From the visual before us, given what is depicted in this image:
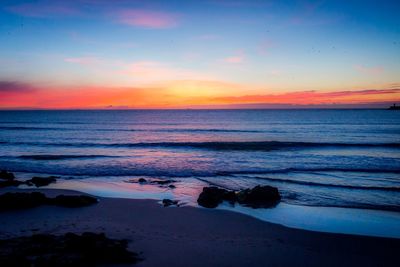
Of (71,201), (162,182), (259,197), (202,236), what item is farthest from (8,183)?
(259,197)

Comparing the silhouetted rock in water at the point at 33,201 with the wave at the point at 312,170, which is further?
the wave at the point at 312,170

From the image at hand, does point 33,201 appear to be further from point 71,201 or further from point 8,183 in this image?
point 8,183

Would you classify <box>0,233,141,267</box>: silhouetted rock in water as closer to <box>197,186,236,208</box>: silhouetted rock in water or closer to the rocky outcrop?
<box>197,186,236,208</box>: silhouetted rock in water

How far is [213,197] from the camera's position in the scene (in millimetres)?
12898

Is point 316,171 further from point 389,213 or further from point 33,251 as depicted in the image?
point 33,251

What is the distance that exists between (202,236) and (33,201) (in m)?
6.45

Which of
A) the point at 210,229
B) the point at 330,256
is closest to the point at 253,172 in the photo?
the point at 210,229

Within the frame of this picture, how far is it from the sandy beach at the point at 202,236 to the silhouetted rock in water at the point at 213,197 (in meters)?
0.64

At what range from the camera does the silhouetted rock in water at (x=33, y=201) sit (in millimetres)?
11133

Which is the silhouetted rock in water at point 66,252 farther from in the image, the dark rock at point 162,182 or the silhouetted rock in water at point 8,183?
the dark rock at point 162,182

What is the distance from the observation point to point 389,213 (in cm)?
1202

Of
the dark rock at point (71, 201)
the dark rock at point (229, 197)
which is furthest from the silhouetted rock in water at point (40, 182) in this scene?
the dark rock at point (229, 197)

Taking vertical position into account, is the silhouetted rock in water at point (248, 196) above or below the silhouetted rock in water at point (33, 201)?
below

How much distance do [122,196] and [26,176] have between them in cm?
835
